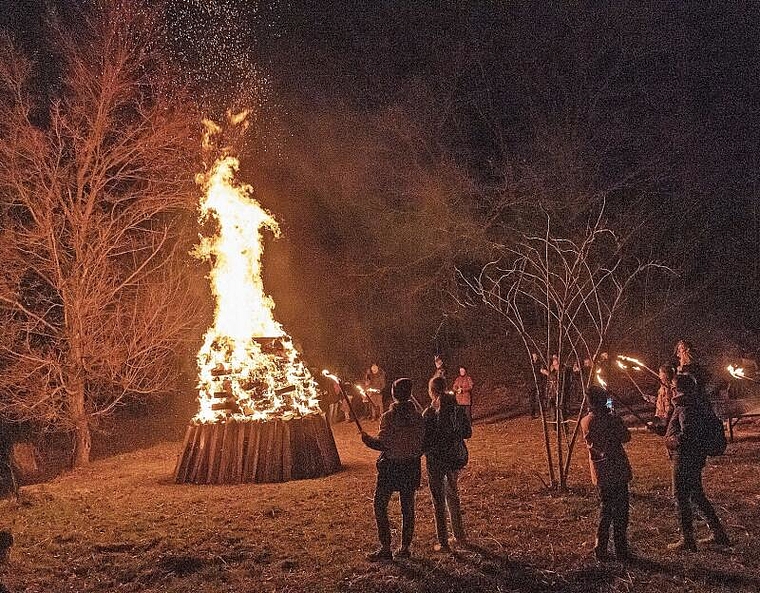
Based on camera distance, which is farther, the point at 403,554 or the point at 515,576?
the point at 403,554

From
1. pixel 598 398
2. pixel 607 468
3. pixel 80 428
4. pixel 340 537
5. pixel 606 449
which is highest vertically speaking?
pixel 80 428

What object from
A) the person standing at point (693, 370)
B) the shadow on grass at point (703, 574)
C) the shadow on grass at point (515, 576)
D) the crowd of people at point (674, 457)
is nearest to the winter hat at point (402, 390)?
the shadow on grass at point (515, 576)

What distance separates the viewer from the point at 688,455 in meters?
6.66

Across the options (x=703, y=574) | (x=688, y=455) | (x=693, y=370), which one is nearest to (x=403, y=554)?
(x=703, y=574)

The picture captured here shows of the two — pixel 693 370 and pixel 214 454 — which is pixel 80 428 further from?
pixel 693 370

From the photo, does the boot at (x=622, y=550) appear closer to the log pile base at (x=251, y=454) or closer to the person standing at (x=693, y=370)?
the person standing at (x=693, y=370)

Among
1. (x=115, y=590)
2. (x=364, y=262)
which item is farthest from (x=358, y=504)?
(x=364, y=262)

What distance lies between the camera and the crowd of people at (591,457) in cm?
640

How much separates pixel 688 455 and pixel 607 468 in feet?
2.92

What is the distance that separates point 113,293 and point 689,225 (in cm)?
1653

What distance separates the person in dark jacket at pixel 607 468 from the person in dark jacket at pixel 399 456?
1497 millimetres

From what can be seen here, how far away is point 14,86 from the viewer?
1410 cm

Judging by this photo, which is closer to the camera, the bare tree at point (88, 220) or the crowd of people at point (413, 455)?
the crowd of people at point (413, 455)

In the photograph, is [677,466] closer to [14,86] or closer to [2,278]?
[2,278]
